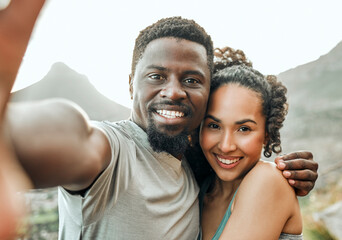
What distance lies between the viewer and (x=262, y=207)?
1.59 meters

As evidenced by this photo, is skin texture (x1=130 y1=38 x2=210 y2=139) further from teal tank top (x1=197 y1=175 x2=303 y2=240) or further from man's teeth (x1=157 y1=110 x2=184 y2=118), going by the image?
teal tank top (x1=197 y1=175 x2=303 y2=240)

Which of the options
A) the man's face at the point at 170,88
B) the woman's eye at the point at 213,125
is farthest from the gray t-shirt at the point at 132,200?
the woman's eye at the point at 213,125

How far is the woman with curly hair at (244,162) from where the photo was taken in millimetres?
1600

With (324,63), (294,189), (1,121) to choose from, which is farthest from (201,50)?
(324,63)

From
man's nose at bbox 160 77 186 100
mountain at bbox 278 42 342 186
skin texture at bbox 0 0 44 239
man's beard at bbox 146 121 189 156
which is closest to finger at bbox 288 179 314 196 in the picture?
man's beard at bbox 146 121 189 156

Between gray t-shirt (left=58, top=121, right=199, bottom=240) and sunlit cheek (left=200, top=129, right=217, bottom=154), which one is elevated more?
sunlit cheek (left=200, top=129, right=217, bottom=154)

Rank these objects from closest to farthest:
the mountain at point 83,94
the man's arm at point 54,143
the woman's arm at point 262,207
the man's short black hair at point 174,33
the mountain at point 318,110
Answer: the man's arm at point 54,143
the woman's arm at point 262,207
the man's short black hair at point 174,33
the mountain at point 83,94
the mountain at point 318,110

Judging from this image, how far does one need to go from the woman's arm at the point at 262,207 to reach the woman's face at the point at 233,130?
212mm

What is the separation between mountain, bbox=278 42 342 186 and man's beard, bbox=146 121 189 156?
21.6 ft

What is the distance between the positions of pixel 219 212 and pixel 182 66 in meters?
1.00

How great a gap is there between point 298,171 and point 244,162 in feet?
1.07

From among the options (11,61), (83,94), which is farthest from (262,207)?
(83,94)

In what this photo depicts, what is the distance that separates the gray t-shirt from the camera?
121 cm

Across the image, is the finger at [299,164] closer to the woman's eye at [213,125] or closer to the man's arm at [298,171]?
the man's arm at [298,171]
